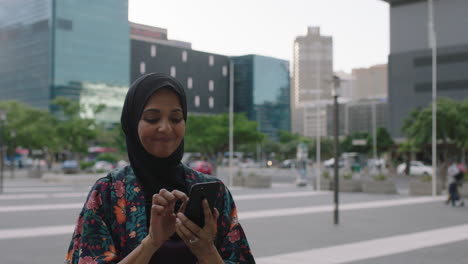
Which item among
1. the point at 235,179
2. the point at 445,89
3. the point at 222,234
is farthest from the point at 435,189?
the point at 445,89

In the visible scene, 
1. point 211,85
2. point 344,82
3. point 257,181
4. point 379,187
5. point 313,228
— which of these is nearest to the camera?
point 313,228

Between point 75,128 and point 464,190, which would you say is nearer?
point 464,190

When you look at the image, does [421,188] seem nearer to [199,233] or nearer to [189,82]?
[189,82]

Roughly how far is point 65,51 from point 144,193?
1557 inches

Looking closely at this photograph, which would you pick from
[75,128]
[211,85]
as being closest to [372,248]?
[211,85]

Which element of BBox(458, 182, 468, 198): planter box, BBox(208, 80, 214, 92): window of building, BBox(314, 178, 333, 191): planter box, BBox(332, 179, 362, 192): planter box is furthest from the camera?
BBox(314, 178, 333, 191): planter box

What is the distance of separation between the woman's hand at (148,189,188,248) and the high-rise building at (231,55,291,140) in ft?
36.1

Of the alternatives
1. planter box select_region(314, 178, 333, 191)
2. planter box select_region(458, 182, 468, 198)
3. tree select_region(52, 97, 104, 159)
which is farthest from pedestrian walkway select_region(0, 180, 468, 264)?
tree select_region(52, 97, 104, 159)

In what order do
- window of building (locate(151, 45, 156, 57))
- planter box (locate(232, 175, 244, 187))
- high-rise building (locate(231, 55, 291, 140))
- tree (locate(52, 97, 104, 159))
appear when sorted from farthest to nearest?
tree (locate(52, 97, 104, 159)), planter box (locate(232, 175, 244, 187)), high-rise building (locate(231, 55, 291, 140)), window of building (locate(151, 45, 156, 57))

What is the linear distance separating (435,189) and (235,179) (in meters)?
11.7

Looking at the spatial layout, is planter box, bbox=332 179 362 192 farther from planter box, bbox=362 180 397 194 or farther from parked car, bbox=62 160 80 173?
parked car, bbox=62 160 80 173

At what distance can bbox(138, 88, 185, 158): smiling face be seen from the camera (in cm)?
204

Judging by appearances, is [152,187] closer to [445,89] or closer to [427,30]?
[445,89]

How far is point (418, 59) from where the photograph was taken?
7112 cm
